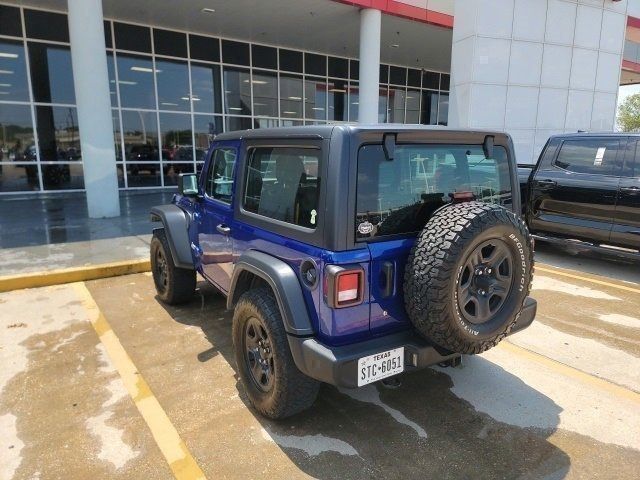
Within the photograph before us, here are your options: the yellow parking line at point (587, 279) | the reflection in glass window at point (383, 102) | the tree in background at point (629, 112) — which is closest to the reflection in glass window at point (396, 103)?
the reflection in glass window at point (383, 102)

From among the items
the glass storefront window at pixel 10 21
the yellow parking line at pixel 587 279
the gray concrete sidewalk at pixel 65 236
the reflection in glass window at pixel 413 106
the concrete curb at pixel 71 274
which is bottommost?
the yellow parking line at pixel 587 279

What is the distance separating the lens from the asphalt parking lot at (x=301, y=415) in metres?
2.54

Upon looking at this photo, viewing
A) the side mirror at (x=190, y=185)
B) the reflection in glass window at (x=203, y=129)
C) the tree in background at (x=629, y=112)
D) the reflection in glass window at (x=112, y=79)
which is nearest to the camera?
the side mirror at (x=190, y=185)

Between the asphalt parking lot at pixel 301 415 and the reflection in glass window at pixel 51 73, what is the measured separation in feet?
36.1

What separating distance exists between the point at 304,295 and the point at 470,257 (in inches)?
37.2

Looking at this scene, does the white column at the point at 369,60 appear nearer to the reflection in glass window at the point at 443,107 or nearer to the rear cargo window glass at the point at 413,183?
the reflection in glass window at the point at 443,107

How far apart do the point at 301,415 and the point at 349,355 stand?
843 millimetres

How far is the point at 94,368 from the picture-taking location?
12.0ft

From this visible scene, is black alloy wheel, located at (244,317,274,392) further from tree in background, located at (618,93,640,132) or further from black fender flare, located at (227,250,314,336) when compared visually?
tree in background, located at (618,93,640,132)

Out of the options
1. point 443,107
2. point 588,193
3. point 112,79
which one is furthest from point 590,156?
point 443,107

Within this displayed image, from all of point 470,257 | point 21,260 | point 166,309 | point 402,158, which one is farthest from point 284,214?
point 21,260

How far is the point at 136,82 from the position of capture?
46.9ft

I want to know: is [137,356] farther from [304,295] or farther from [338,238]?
[338,238]

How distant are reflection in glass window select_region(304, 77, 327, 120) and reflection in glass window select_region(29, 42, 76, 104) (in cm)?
810
